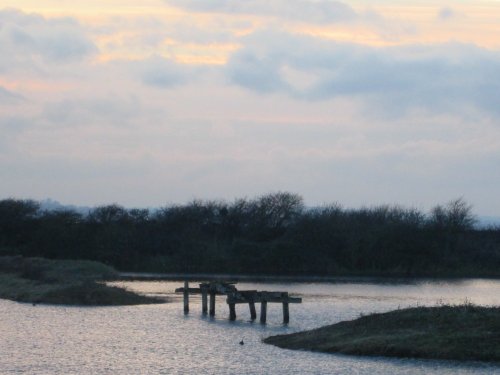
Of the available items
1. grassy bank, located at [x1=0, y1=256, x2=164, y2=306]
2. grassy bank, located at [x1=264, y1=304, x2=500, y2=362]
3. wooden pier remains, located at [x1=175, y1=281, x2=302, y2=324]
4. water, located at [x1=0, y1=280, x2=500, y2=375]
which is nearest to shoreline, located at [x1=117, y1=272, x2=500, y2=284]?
grassy bank, located at [x1=0, y1=256, x2=164, y2=306]

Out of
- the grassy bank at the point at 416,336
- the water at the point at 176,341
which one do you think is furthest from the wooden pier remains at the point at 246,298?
the grassy bank at the point at 416,336

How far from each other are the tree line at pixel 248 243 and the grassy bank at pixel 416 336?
53.5 metres

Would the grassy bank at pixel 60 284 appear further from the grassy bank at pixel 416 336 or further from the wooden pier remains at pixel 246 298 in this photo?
the grassy bank at pixel 416 336

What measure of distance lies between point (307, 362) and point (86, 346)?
8.73m

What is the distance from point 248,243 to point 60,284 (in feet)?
A: 123

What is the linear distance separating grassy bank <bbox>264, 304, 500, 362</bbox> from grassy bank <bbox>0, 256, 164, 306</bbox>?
64.5ft

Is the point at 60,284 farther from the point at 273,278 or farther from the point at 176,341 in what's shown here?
the point at 273,278

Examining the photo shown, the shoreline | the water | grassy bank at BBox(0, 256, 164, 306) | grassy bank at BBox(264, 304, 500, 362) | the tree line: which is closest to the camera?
the water

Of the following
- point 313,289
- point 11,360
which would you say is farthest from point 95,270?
point 11,360

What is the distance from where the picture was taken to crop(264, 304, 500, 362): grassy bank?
103 ft

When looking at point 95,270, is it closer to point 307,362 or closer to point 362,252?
point 362,252

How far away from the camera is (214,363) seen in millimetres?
31469

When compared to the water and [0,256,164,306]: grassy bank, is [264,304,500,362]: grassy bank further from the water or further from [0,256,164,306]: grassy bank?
[0,256,164,306]: grassy bank

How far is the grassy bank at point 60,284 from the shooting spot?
5491 centimetres
